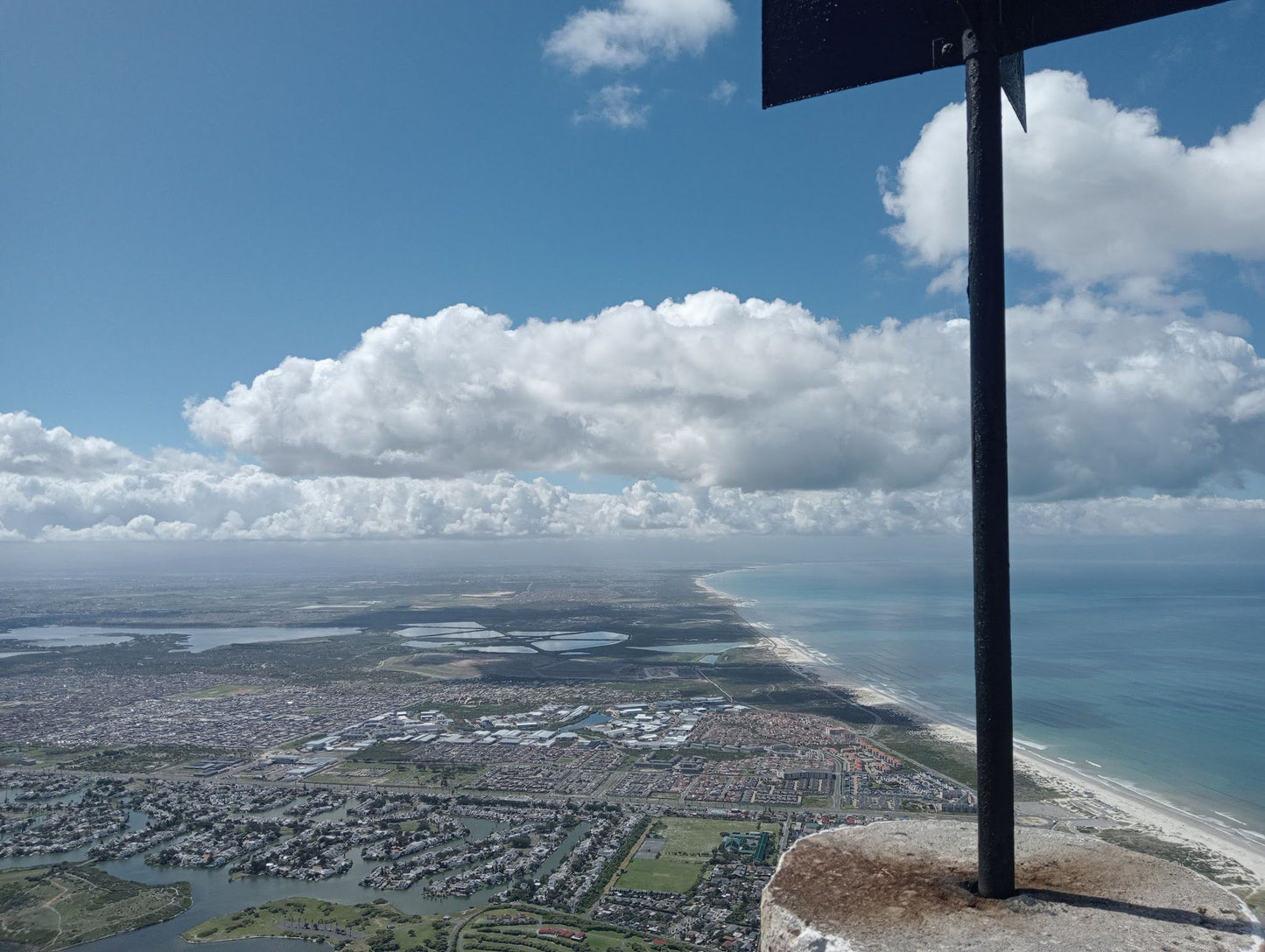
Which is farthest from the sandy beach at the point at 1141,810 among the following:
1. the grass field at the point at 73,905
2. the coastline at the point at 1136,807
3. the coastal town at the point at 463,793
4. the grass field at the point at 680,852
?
the grass field at the point at 73,905

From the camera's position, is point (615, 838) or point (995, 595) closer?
point (995, 595)

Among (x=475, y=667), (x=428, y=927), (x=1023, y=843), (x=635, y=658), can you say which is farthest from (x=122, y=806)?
(x=635, y=658)

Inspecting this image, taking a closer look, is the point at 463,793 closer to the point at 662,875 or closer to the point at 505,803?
the point at 505,803

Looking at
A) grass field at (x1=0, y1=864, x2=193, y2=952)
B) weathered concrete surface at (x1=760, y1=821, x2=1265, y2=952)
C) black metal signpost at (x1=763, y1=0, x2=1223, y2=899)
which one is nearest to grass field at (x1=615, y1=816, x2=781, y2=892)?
grass field at (x1=0, y1=864, x2=193, y2=952)

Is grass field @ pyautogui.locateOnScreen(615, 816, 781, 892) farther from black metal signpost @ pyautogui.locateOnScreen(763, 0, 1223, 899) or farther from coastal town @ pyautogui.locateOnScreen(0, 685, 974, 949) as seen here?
black metal signpost @ pyautogui.locateOnScreen(763, 0, 1223, 899)

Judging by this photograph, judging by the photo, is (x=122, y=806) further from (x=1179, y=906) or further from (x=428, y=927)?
(x=1179, y=906)

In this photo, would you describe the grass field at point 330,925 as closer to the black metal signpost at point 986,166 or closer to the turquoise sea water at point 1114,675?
the black metal signpost at point 986,166

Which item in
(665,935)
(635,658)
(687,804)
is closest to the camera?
(665,935)
